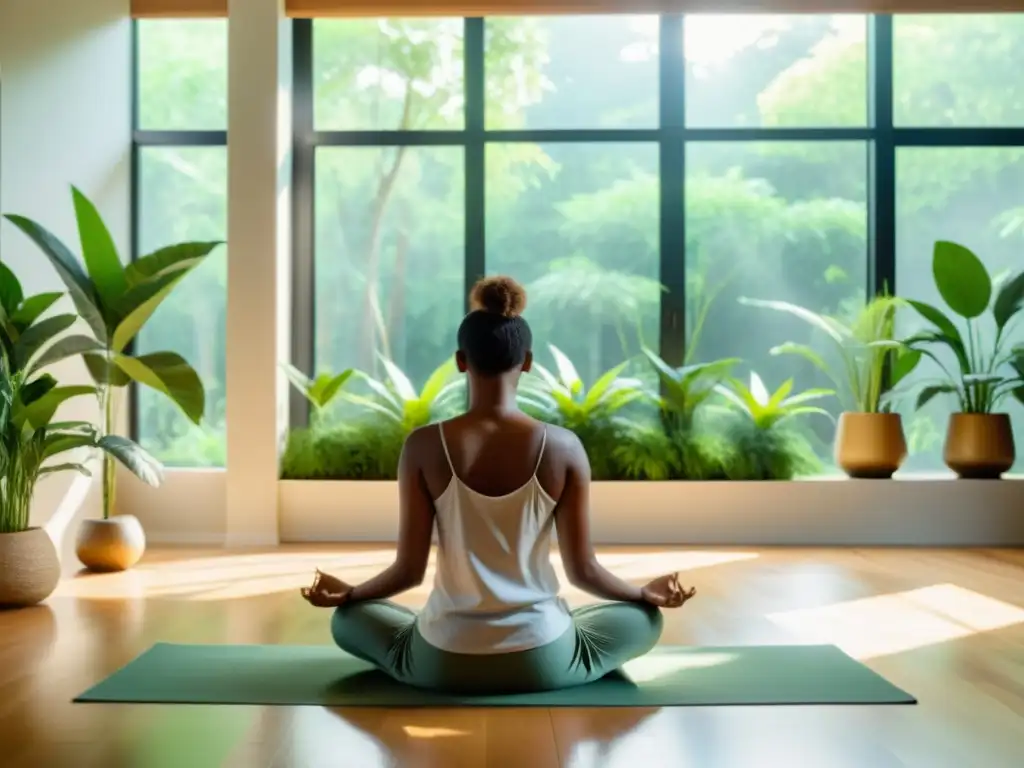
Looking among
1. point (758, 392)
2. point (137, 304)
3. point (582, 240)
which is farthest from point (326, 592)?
point (582, 240)

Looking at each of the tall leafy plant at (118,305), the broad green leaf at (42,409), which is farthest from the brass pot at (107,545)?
the broad green leaf at (42,409)

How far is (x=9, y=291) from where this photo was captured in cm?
447

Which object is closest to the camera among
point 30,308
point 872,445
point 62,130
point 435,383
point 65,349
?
point 30,308

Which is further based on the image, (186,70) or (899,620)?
(186,70)

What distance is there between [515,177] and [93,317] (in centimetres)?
→ 254

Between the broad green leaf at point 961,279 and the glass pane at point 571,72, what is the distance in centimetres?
168

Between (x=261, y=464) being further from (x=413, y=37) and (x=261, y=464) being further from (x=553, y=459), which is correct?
(x=553, y=459)

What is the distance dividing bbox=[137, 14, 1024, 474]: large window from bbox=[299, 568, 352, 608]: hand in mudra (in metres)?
3.75

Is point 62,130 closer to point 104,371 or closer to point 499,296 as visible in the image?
point 104,371

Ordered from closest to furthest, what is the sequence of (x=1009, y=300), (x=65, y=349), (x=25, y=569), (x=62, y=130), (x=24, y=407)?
(x=25, y=569) < (x=24, y=407) < (x=65, y=349) < (x=62, y=130) < (x=1009, y=300)

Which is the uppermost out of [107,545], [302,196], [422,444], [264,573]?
[302,196]

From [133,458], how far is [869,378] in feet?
11.9

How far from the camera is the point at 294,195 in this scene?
6508 millimetres

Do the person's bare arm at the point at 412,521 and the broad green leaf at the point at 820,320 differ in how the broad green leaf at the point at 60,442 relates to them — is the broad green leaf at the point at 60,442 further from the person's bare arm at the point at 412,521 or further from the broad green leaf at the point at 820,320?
the broad green leaf at the point at 820,320
